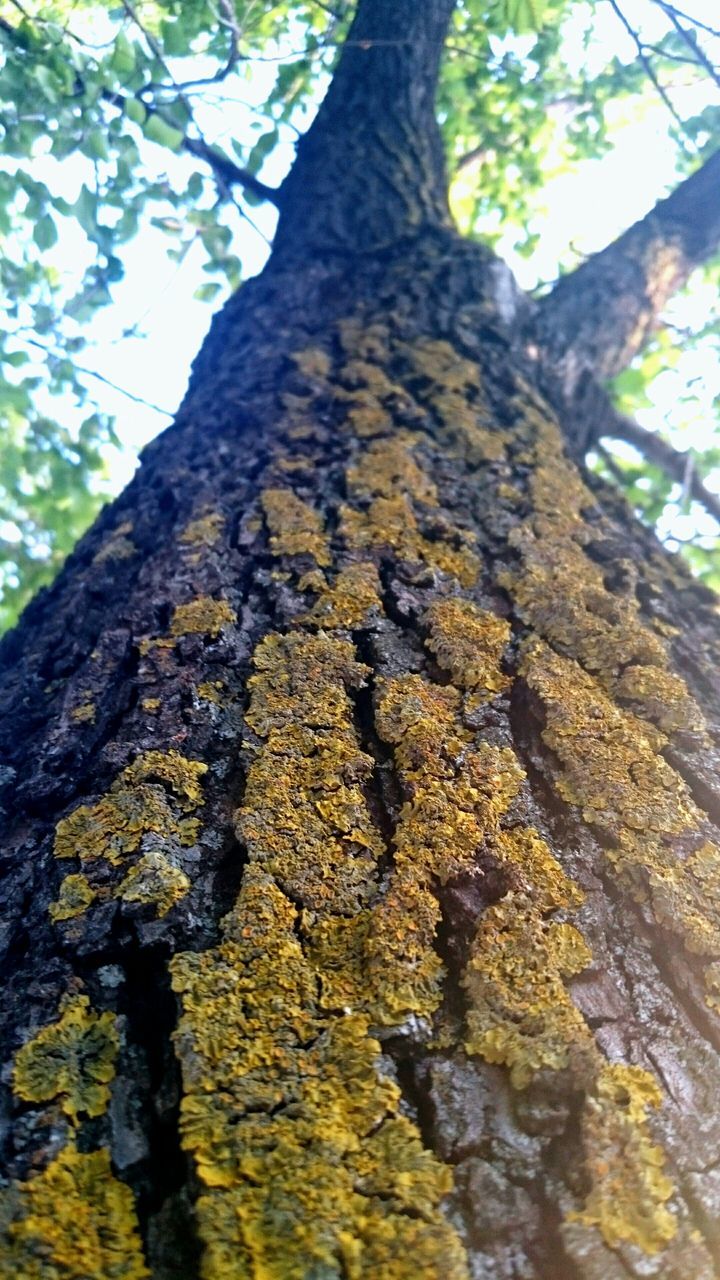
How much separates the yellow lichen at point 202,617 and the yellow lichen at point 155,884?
20.7 inches

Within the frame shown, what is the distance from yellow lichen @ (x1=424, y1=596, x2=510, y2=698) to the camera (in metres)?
1.50

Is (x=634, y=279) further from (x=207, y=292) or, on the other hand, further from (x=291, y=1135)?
(x=291, y=1135)

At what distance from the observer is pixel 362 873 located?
45.6 inches

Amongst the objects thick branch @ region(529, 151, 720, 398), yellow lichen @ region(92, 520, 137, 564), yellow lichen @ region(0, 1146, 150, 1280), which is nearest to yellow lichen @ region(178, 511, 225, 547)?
yellow lichen @ region(92, 520, 137, 564)

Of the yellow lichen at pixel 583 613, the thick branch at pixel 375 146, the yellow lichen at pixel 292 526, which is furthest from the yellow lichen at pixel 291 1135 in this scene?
the thick branch at pixel 375 146

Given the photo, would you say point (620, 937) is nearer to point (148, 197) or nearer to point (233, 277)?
point (148, 197)

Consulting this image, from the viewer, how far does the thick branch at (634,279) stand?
3479 mm

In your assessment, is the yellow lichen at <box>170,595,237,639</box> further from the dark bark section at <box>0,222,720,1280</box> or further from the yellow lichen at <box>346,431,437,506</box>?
the yellow lichen at <box>346,431,437,506</box>

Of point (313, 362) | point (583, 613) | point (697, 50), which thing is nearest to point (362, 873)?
point (583, 613)

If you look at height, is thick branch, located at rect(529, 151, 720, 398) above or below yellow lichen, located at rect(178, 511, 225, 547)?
above

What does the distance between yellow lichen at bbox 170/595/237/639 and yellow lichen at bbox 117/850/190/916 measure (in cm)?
53

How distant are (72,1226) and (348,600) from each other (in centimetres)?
108

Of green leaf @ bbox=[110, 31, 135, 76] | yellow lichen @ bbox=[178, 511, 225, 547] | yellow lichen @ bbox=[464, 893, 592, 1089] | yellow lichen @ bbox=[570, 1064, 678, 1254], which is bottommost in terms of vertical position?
yellow lichen @ bbox=[570, 1064, 678, 1254]

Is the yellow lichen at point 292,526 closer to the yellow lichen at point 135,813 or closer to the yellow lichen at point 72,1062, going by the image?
the yellow lichen at point 135,813
